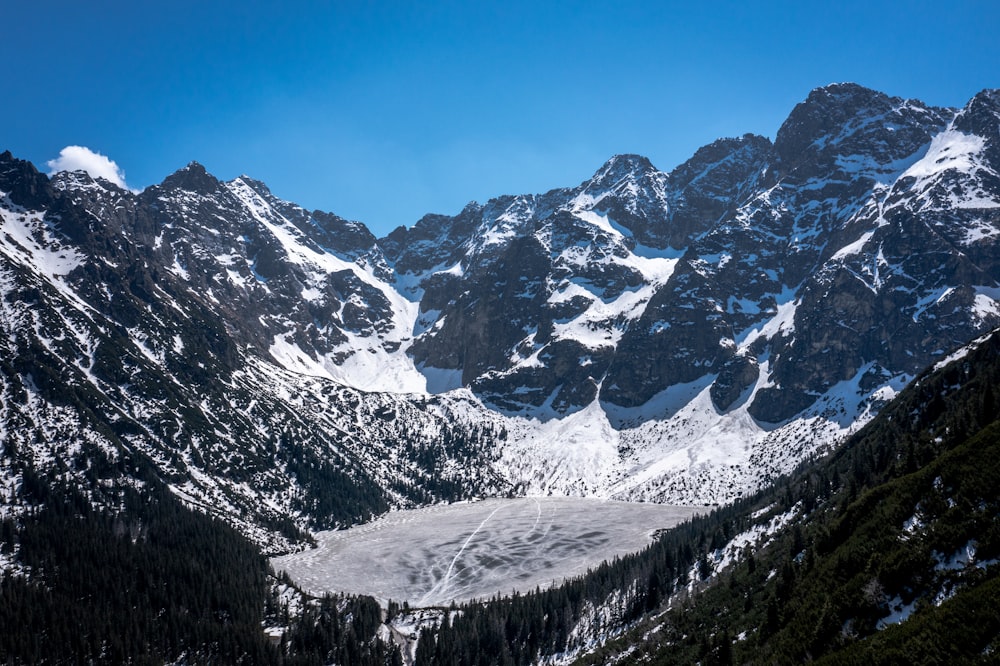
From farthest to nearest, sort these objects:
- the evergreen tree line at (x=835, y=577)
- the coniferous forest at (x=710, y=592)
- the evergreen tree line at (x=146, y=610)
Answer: the evergreen tree line at (x=146, y=610) < the coniferous forest at (x=710, y=592) < the evergreen tree line at (x=835, y=577)

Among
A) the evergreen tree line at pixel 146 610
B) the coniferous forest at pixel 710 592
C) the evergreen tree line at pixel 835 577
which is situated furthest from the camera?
the evergreen tree line at pixel 146 610

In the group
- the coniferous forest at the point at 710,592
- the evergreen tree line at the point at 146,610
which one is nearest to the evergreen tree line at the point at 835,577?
the coniferous forest at the point at 710,592

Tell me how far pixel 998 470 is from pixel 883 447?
8056 centimetres

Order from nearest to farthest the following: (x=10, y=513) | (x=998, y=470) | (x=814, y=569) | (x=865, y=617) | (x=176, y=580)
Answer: (x=865, y=617) → (x=998, y=470) → (x=814, y=569) → (x=176, y=580) → (x=10, y=513)

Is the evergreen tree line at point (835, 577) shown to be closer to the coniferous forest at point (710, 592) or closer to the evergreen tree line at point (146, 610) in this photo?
the coniferous forest at point (710, 592)

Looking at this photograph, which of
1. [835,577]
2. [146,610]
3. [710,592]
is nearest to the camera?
[835,577]

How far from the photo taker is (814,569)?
66.4 meters

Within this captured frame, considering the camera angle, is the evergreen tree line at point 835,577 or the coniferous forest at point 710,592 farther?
the coniferous forest at point 710,592

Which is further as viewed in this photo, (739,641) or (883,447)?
(883,447)

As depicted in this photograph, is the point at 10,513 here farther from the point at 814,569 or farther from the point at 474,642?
the point at 814,569

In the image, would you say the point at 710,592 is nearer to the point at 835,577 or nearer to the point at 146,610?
the point at 835,577

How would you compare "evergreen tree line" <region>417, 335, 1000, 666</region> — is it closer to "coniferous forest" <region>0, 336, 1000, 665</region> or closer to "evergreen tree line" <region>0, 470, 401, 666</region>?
"coniferous forest" <region>0, 336, 1000, 665</region>

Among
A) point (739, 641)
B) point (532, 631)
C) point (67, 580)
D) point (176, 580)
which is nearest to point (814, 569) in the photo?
point (739, 641)

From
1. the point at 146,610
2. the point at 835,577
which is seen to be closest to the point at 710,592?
the point at 835,577
